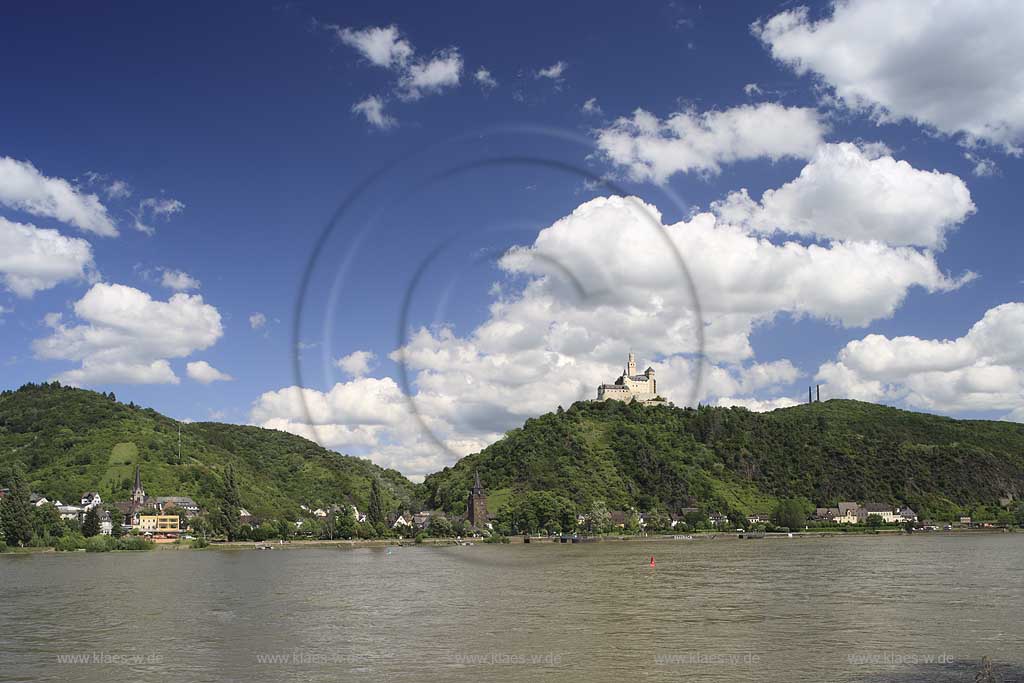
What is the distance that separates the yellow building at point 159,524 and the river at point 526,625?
88960mm

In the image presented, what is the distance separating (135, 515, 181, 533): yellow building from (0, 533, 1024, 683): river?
8896cm

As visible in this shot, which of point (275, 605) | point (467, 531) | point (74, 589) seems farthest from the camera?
point (467, 531)

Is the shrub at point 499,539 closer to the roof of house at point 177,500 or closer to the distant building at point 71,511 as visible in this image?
the roof of house at point 177,500

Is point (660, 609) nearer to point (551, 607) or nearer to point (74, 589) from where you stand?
point (551, 607)

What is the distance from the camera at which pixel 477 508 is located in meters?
180

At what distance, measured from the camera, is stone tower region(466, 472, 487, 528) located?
178 m

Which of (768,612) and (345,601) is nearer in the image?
(768,612)

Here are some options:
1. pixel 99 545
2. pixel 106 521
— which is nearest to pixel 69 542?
pixel 99 545

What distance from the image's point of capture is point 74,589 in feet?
Result: 208

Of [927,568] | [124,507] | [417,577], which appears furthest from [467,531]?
[927,568]

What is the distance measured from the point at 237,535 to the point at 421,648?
118 meters

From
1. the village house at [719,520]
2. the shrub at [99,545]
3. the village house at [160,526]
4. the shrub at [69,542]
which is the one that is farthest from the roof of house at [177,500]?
the village house at [719,520]

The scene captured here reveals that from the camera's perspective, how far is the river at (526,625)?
103 ft

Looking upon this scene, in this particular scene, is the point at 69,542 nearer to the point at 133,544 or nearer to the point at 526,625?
the point at 133,544
